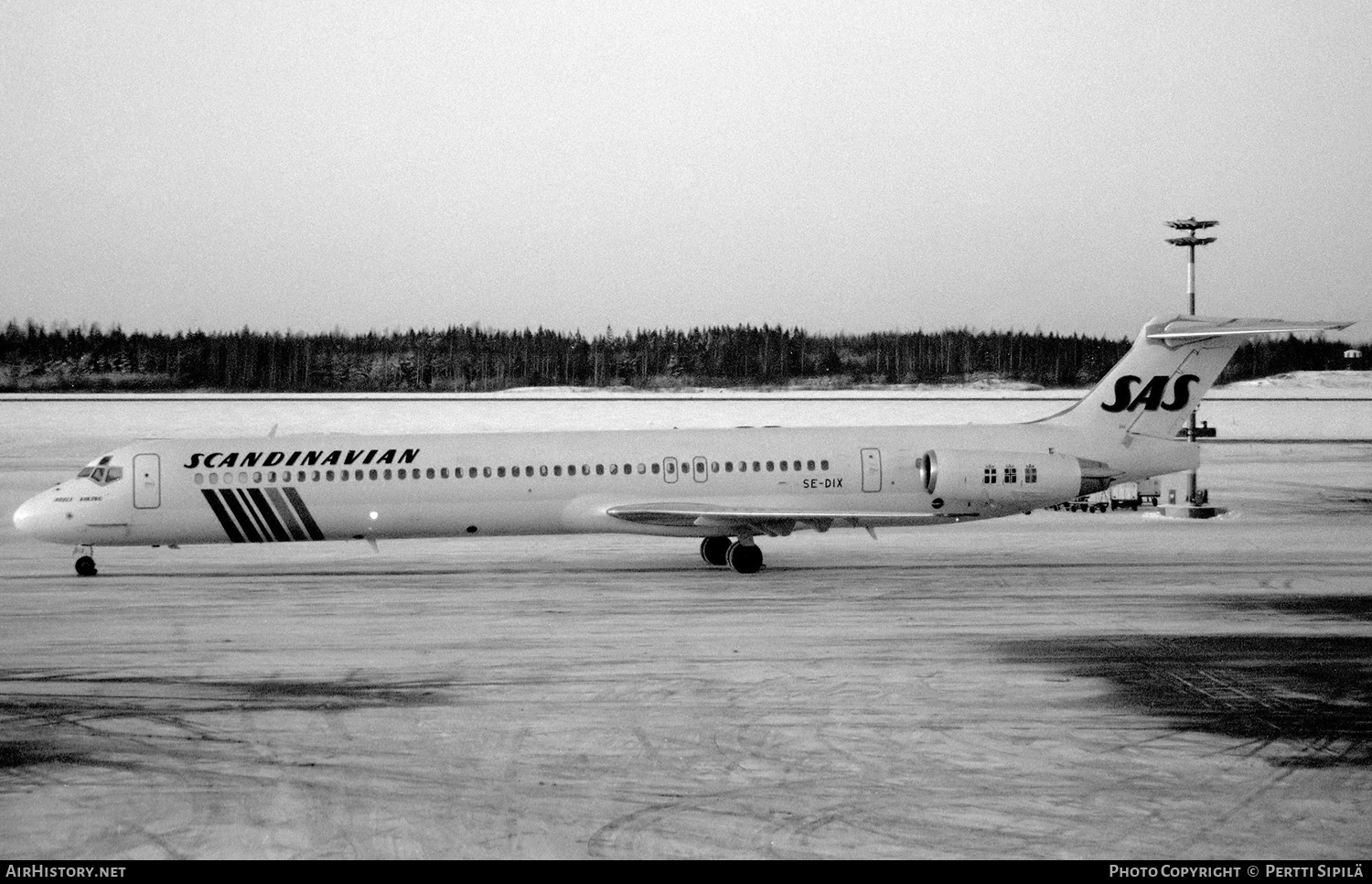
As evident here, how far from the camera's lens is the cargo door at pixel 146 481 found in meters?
23.3

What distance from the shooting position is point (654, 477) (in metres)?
24.3

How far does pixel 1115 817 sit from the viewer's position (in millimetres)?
10086

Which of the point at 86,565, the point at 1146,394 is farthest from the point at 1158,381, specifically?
the point at 86,565

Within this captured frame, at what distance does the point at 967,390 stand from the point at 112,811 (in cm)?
6629

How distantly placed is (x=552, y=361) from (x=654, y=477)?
62.7 meters

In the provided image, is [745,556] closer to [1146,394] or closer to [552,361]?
[1146,394]

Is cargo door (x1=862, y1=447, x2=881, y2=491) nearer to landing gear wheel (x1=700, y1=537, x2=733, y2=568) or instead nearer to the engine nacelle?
the engine nacelle

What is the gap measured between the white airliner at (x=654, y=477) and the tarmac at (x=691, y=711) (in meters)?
1.06

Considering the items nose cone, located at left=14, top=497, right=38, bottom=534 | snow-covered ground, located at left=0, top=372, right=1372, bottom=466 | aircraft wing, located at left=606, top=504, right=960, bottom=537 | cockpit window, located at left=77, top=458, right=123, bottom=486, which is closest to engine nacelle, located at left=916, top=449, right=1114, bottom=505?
aircraft wing, located at left=606, top=504, right=960, bottom=537

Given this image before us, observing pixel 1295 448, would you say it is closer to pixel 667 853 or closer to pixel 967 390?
pixel 967 390

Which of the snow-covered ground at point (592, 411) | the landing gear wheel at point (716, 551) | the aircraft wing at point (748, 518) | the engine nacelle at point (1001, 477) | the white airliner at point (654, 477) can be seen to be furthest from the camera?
the snow-covered ground at point (592, 411)

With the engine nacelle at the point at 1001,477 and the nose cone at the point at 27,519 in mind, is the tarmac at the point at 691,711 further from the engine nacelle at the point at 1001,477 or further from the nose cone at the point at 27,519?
the engine nacelle at the point at 1001,477

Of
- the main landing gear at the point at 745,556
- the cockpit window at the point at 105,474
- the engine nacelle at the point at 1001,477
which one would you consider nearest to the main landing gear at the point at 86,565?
the cockpit window at the point at 105,474

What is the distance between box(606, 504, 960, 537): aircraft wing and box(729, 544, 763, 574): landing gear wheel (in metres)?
0.36
